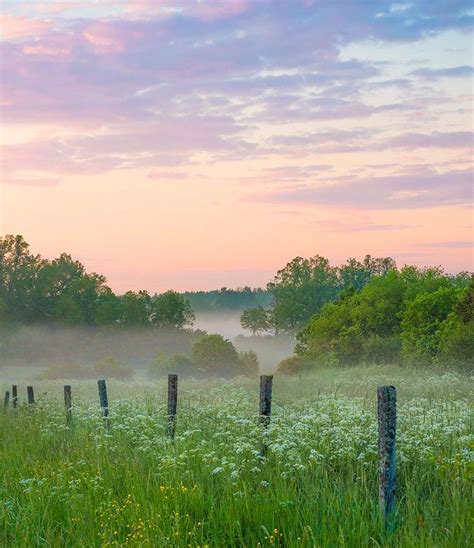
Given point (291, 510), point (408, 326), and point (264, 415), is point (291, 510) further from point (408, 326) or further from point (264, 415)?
point (408, 326)

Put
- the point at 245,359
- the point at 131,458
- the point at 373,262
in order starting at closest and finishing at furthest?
1. the point at 131,458
2. the point at 245,359
3. the point at 373,262

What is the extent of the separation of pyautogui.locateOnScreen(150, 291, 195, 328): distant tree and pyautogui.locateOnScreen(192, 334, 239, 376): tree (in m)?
59.9

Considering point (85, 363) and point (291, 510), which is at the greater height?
point (291, 510)

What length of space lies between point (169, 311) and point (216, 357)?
61.5 metres

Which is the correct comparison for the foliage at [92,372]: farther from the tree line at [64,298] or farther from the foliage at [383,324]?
the tree line at [64,298]

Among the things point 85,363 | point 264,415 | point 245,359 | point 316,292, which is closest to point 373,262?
point 316,292

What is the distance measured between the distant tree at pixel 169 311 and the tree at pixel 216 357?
59875 millimetres

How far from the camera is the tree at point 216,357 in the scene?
69.7m

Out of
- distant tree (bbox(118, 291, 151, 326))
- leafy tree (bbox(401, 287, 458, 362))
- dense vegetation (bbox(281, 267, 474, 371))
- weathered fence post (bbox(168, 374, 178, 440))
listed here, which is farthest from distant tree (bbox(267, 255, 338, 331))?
weathered fence post (bbox(168, 374, 178, 440))

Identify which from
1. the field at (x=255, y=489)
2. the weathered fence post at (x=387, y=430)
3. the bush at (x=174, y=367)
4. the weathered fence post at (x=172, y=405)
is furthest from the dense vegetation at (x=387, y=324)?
the weathered fence post at (x=387, y=430)

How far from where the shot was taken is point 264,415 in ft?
42.1

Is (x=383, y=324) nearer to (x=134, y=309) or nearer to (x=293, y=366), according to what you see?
(x=293, y=366)

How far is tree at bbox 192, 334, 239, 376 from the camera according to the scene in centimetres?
6971

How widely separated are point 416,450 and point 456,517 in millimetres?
2885
